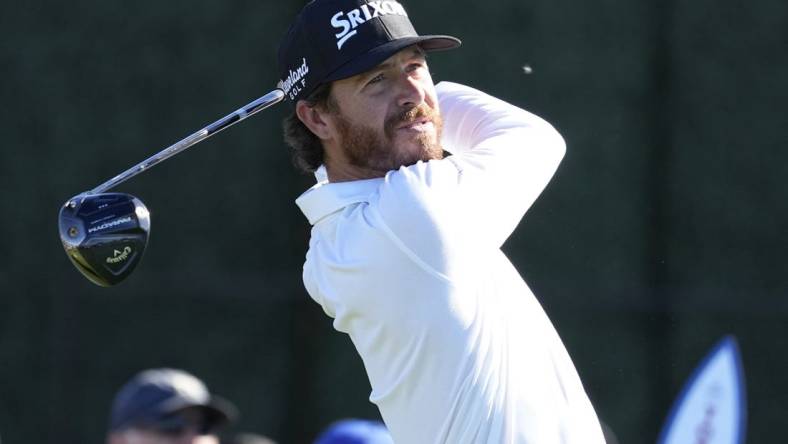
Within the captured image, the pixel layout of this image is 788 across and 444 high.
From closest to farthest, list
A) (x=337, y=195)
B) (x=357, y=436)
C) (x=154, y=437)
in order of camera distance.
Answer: (x=337, y=195) < (x=357, y=436) < (x=154, y=437)

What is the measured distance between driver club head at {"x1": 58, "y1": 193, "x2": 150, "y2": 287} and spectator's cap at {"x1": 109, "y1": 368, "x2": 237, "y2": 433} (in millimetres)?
1978

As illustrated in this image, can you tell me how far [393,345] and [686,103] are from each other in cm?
487

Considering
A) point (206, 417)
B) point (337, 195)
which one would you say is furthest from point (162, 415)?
point (337, 195)

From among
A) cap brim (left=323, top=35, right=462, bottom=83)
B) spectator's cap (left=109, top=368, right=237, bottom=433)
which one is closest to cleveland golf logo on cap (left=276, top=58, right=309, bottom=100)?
cap brim (left=323, top=35, right=462, bottom=83)

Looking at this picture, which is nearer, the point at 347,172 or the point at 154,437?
the point at 347,172

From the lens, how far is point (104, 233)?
3734 mm

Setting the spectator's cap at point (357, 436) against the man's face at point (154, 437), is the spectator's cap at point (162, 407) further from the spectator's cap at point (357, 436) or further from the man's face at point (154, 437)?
the spectator's cap at point (357, 436)

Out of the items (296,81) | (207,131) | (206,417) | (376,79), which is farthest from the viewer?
(206,417)

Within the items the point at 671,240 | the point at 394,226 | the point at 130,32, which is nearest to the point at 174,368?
the point at 130,32

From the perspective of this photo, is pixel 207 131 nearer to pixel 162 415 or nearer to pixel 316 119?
pixel 316 119

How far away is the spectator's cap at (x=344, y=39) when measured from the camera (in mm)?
3627

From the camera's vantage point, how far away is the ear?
151 inches

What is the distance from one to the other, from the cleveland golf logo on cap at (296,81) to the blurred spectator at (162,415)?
2155mm

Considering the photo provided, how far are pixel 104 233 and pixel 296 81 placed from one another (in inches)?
23.3
